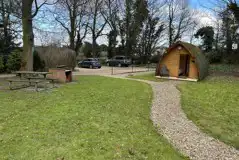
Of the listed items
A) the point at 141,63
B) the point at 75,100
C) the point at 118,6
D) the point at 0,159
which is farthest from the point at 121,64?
the point at 0,159

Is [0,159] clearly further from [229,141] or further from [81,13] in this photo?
[81,13]

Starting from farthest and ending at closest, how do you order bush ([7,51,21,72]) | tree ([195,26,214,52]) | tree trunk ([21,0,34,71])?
tree ([195,26,214,52]), bush ([7,51,21,72]), tree trunk ([21,0,34,71])

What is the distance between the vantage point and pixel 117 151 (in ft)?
15.9

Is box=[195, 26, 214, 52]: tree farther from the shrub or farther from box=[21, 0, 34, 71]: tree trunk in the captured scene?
box=[21, 0, 34, 71]: tree trunk

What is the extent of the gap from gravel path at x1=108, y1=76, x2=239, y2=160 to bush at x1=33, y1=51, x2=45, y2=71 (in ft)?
58.3

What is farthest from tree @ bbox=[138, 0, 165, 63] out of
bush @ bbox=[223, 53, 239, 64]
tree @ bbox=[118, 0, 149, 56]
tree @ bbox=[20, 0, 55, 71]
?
tree @ bbox=[20, 0, 55, 71]

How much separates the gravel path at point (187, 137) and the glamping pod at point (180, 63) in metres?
11.6

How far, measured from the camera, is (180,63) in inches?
840

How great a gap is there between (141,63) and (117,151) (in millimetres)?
39166

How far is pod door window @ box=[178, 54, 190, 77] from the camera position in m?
21.3

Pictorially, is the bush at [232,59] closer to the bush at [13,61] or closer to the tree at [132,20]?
the tree at [132,20]

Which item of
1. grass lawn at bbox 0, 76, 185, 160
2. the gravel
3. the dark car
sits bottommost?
the gravel


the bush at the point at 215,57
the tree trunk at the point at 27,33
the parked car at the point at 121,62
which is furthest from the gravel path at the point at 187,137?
the parked car at the point at 121,62

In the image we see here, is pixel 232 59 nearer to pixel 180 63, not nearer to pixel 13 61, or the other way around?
pixel 180 63
